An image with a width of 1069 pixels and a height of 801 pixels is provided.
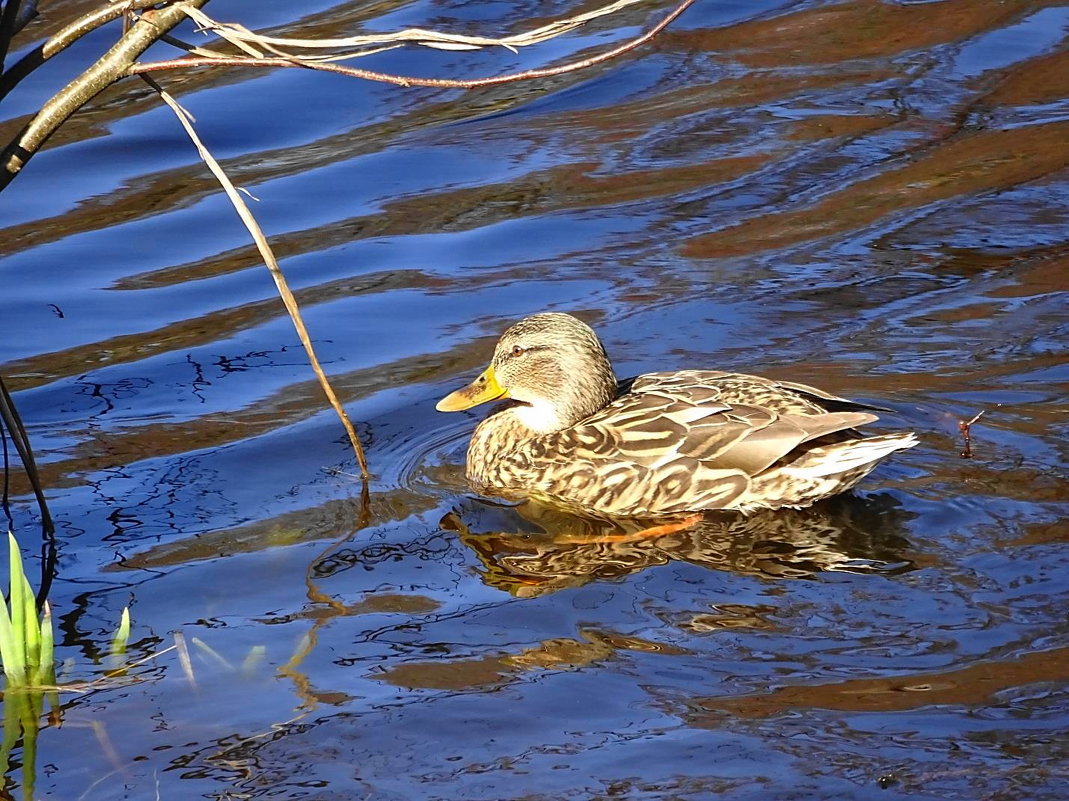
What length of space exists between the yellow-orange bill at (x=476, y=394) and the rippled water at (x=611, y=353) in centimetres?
26

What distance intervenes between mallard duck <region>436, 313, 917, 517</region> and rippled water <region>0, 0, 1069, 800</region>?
0.21 meters

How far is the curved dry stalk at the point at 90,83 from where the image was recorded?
14.8 ft

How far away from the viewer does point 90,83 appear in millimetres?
4602

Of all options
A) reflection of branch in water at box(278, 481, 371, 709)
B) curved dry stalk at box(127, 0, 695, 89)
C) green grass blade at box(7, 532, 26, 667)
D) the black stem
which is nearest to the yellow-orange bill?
reflection of branch in water at box(278, 481, 371, 709)

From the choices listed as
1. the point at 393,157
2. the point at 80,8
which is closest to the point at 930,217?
the point at 393,157

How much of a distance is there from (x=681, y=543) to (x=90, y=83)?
2984mm

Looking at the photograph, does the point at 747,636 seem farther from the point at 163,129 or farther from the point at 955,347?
the point at 163,129

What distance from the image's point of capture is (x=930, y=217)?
9.28 meters

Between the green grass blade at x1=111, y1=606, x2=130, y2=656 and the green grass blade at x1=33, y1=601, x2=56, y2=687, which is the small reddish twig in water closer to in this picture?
the green grass blade at x1=111, y1=606, x2=130, y2=656

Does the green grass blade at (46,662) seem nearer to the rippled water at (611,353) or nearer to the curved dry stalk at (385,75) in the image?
the rippled water at (611,353)

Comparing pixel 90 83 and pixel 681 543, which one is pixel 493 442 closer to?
pixel 681 543

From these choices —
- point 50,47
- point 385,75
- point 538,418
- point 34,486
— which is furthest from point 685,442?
point 50,47

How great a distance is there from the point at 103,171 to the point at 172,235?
1.23m

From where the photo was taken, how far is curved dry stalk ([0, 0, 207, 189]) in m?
4.51
